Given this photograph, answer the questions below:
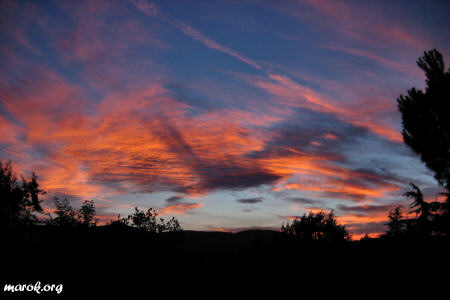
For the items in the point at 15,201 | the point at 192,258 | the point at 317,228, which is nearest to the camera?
the point at 15,201

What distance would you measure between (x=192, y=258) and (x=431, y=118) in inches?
1130

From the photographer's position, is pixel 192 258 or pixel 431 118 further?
pixel 192 258

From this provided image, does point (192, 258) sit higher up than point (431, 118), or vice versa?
point (431, 118)

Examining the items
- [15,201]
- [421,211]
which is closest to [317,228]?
[421,211]

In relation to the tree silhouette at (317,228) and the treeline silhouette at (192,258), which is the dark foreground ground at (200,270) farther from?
the tree silhouette at (317,228)

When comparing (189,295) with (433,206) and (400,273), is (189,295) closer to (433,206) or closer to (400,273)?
(400,273)

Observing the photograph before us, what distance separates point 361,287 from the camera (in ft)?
47.0

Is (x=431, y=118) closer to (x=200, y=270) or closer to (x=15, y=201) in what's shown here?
(x=200, y=270)

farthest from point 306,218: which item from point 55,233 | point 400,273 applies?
point 55,233

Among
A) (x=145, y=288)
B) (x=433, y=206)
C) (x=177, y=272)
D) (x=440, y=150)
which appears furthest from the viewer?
(x=433, y=206)

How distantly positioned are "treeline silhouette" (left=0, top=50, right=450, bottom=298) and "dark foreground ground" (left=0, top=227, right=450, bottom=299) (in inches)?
2.8

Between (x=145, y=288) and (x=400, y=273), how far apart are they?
17605mm

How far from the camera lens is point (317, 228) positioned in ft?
137

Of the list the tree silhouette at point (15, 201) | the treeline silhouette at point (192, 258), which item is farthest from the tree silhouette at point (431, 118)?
the tree silhouette at point (15, 201)
